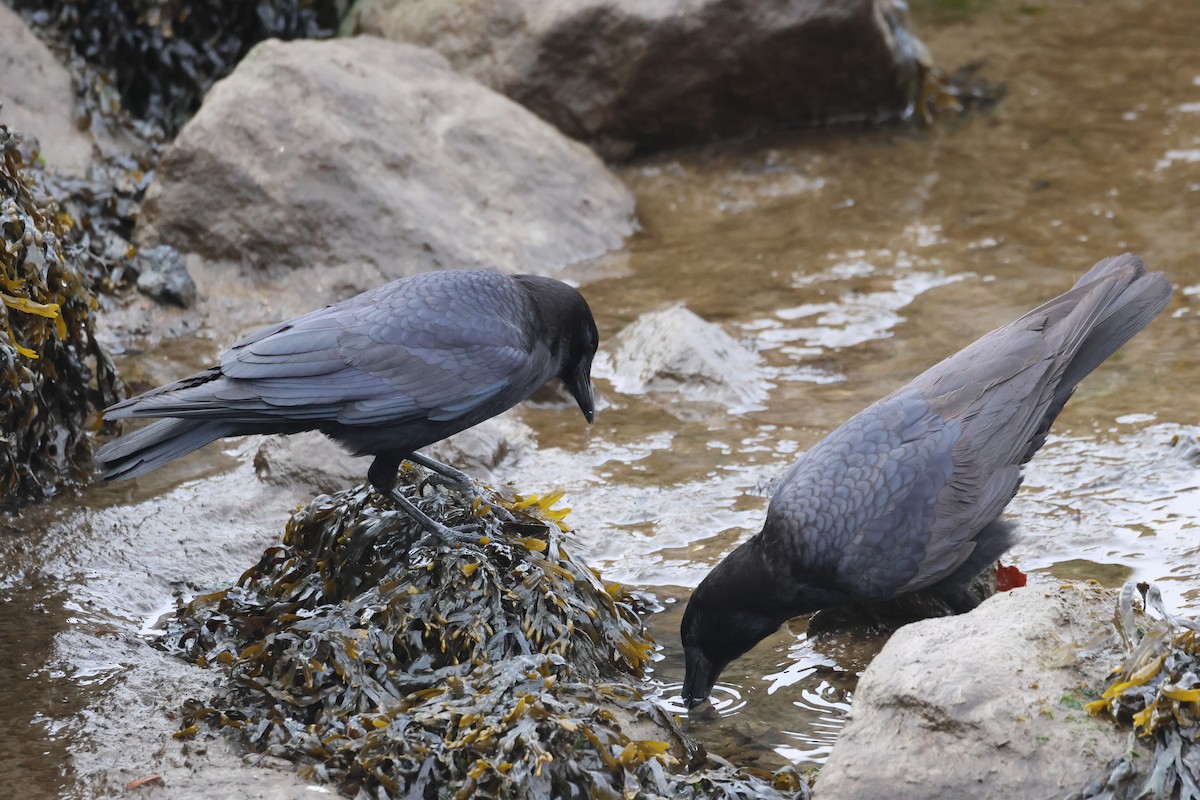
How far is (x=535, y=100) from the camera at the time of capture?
10039 millimetres

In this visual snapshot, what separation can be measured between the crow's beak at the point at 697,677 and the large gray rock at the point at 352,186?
4131 mm

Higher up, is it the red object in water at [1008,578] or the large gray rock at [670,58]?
the large gray rock at [670,58]

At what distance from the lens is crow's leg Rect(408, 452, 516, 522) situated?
467 cm

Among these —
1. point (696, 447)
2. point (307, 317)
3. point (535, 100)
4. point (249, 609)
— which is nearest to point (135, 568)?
point (249, 609)

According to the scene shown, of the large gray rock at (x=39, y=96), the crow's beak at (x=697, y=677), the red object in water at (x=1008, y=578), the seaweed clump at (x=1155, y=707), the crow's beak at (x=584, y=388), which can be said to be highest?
the large gray rock at (x=39, y=96)

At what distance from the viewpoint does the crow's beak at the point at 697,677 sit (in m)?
4.41

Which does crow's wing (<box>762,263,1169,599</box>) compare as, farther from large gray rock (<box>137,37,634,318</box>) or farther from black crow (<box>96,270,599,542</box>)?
large gray rock (<box>137,37,634,318</box>)

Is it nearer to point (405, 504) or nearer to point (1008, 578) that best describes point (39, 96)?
point (405, 504)

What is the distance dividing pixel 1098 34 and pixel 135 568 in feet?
32.2

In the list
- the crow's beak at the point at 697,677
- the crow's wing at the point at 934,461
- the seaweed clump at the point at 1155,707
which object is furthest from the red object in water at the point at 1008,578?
the crow's beak at the point at 697,677

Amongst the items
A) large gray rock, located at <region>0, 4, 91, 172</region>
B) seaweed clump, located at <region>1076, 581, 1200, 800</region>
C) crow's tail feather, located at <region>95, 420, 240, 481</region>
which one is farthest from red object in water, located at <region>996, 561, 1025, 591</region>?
large gray rock, located at <region>0, 4, 91, 172</region>

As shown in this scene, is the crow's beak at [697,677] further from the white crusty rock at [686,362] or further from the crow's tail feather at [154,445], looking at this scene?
the white crusty rock at [686,362]

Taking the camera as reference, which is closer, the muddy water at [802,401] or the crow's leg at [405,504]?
the muddy water at [802,401]

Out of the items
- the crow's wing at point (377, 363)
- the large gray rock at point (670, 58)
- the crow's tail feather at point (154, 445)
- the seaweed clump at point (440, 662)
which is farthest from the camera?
the large gray rock at point (670, 58)
